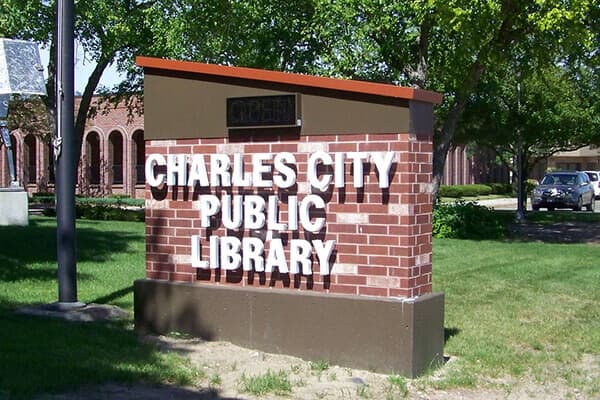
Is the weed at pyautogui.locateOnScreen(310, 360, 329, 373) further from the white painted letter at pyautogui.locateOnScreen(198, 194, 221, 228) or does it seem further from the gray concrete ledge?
the gray concrete ledge

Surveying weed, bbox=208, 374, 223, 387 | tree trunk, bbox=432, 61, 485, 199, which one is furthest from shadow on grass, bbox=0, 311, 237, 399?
tree trunk, bbox=432, 61, 485, 199

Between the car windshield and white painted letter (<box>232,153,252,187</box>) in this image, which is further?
the car windshield

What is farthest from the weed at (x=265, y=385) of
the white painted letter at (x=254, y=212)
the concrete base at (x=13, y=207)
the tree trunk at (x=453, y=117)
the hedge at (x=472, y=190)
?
the hedge at (x=472, y=190)

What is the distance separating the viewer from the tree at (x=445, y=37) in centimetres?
1622

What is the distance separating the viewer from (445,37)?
816 inches

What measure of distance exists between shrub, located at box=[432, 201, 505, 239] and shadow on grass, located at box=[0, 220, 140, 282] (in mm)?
7310

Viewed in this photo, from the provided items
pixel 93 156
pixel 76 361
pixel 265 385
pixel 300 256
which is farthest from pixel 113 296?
pixel 93 156

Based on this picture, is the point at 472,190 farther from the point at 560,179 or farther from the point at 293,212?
the point at 293,212

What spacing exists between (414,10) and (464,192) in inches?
1335

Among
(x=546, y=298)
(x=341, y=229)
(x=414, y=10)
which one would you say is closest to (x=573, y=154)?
(x=414, y=10)

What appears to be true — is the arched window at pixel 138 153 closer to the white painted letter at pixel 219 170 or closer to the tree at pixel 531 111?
the tree at pixel 531 111

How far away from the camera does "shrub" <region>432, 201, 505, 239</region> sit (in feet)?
65.5

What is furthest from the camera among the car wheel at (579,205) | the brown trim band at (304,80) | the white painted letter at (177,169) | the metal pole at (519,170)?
the car wheel at (579,205)

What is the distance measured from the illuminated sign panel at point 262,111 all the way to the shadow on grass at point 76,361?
2253mm
